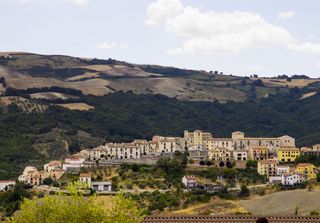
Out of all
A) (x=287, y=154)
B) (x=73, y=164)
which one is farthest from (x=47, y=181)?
(x=287, y=154)

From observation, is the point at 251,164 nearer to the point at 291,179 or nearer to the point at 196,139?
the point at 291,179

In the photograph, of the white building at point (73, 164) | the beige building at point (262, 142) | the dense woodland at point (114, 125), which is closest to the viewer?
the white building at point (73, 164)

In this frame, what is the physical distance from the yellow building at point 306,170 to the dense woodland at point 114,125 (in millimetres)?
43514

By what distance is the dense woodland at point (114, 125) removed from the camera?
126m

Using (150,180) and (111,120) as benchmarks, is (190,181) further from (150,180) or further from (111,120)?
(111,120)

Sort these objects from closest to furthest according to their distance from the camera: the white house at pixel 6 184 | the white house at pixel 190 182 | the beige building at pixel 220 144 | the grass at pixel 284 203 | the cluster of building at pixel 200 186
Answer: the grass at pixel 284 203 < the cluster of building at pixel 200 186 < the white house at pixel 190 182 < the white house at pixel 6 184 < the beige building at pixel 220 144

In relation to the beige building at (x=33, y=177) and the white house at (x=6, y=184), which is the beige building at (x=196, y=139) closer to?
the beige building at (x=33, y=177)

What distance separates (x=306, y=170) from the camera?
99.6 metres

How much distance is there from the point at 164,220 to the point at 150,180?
18819 millimetres

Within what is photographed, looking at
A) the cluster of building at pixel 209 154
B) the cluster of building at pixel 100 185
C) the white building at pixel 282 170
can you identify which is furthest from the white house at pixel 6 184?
the white building at pixel 282 170

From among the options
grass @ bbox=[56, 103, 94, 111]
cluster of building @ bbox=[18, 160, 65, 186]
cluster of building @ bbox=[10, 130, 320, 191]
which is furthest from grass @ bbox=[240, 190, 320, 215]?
grass @ bbox=[56, 103, 94, 111]

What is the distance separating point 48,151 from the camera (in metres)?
127

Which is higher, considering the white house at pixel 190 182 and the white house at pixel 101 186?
the white house at pixel 190 182

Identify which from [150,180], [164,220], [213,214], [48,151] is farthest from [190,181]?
[48,151]
